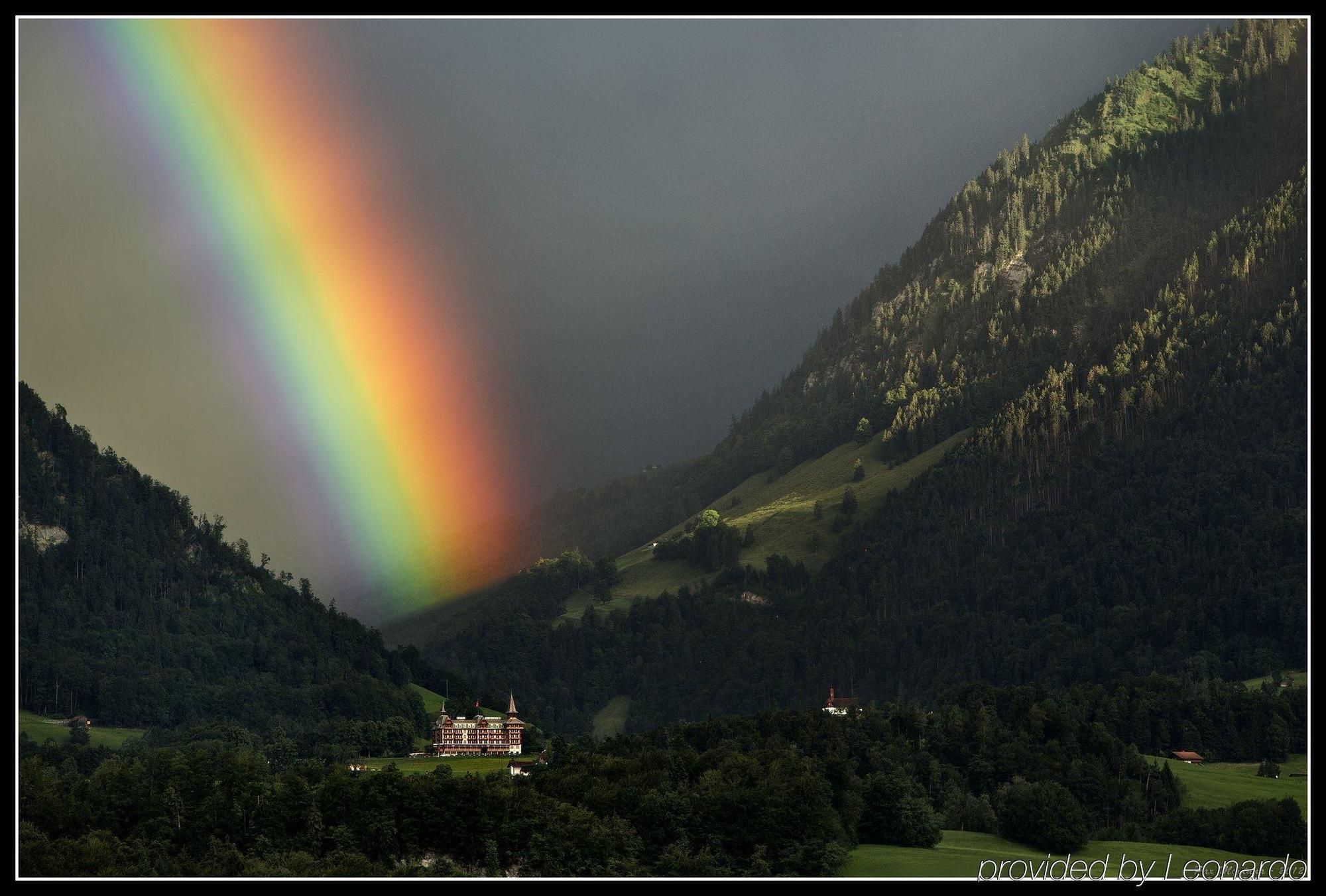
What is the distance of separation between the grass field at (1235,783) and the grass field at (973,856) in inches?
873

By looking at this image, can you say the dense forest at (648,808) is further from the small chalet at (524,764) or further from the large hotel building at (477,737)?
the large hotel building at (477,737)

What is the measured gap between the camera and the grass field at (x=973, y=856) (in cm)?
9875

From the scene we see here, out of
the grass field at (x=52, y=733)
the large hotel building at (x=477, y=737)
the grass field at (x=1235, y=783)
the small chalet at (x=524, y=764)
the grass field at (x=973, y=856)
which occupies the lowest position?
the grass field at (x=973, y=856)

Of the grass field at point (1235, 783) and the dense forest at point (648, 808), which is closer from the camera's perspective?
the dense forest at point (648, 808)

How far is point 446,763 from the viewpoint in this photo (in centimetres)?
15062

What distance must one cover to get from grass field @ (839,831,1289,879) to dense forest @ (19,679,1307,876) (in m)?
1.58

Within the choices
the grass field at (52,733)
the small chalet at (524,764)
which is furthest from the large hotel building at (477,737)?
the grass field at (52,733)

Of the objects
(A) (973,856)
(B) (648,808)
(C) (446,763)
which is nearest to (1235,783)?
(A) (973,856)

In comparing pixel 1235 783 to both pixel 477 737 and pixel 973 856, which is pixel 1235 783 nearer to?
pixel 973 856

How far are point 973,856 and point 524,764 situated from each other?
54.7 meters

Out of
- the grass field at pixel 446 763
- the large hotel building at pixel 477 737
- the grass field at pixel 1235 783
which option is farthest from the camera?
the large hotel building at pixel 477 737

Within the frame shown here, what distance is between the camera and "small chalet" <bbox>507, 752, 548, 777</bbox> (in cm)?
13988
